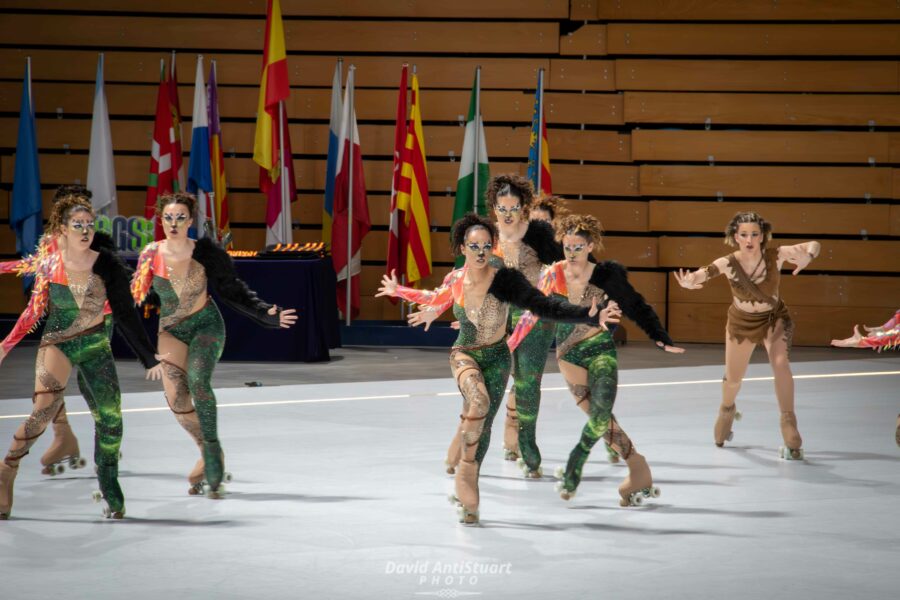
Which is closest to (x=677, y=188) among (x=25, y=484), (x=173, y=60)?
(x=173, y=60)

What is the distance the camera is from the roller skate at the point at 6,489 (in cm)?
518

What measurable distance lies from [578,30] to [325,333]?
14.6 ft

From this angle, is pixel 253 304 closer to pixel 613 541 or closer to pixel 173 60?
pixel 613 541

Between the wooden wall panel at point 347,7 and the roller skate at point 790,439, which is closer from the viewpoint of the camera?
the roller skate at point 790,439

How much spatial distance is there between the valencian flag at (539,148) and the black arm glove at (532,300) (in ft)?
22.5

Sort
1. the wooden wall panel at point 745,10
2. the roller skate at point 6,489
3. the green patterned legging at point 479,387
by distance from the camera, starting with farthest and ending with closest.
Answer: the wooden wall panel at point 745,10 → the roller skate at point 6,489 → the green patterned legging at point 479,387

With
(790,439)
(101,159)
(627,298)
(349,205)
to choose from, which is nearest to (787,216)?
(349,205)

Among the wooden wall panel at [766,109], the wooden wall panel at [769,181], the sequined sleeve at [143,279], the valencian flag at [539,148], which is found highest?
the wooden wall panel at [766,109]

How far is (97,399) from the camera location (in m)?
5.16

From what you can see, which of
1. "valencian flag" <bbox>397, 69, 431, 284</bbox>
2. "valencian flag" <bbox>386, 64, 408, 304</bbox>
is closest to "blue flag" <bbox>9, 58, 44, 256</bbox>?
"valencian flag" <bbox>386, 64, 408, 304</bbox>

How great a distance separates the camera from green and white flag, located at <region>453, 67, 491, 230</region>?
12289 millimetres

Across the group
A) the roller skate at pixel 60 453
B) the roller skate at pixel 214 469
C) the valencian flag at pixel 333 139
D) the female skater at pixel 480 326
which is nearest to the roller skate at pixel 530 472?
the female skater at pixel 480 326

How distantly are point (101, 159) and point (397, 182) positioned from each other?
115 inches

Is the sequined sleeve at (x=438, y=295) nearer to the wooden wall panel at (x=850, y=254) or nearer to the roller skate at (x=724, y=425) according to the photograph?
the roller skate at (x=724, y=425)
